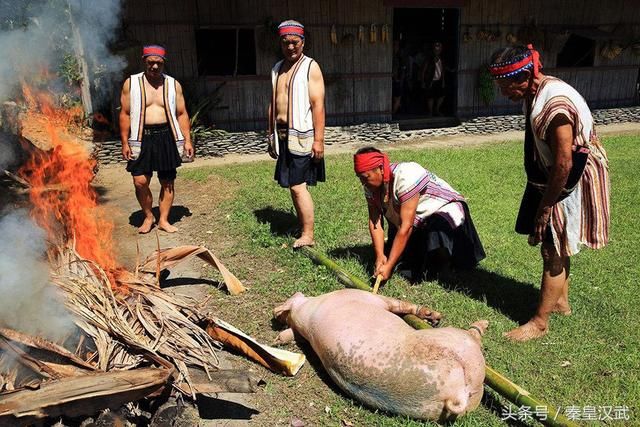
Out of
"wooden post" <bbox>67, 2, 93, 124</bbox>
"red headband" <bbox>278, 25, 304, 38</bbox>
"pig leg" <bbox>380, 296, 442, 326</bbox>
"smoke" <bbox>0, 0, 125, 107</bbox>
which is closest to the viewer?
"pig leg" <bbox>380, 296, 442, 326</bbox>

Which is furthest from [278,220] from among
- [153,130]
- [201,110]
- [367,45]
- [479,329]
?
[367,45]

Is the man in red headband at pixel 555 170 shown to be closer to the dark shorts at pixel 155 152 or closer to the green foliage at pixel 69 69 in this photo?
the dark shorts at pixel 155 152

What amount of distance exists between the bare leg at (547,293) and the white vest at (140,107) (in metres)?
4.15

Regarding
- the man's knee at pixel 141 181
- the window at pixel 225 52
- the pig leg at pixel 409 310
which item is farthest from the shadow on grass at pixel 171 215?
the window at pixel 225 52

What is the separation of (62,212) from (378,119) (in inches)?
349

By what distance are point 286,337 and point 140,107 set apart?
3341mm

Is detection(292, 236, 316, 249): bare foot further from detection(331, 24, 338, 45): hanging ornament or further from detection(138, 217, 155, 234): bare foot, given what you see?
detection(331, 24, 338, 45): hanging ornament

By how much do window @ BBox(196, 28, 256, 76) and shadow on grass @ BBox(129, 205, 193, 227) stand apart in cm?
500

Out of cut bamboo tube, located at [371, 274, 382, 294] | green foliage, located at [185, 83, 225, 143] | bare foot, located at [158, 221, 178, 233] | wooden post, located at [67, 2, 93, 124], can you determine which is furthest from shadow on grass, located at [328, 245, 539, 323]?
wooden post, located at [67, 2, 93, 124]

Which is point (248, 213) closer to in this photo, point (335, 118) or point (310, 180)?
point (310, 180)

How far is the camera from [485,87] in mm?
12758

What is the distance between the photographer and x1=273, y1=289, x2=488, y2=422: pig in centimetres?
270

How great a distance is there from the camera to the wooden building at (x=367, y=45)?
10133 millimetres

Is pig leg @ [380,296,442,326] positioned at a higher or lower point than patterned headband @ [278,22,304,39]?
lower
